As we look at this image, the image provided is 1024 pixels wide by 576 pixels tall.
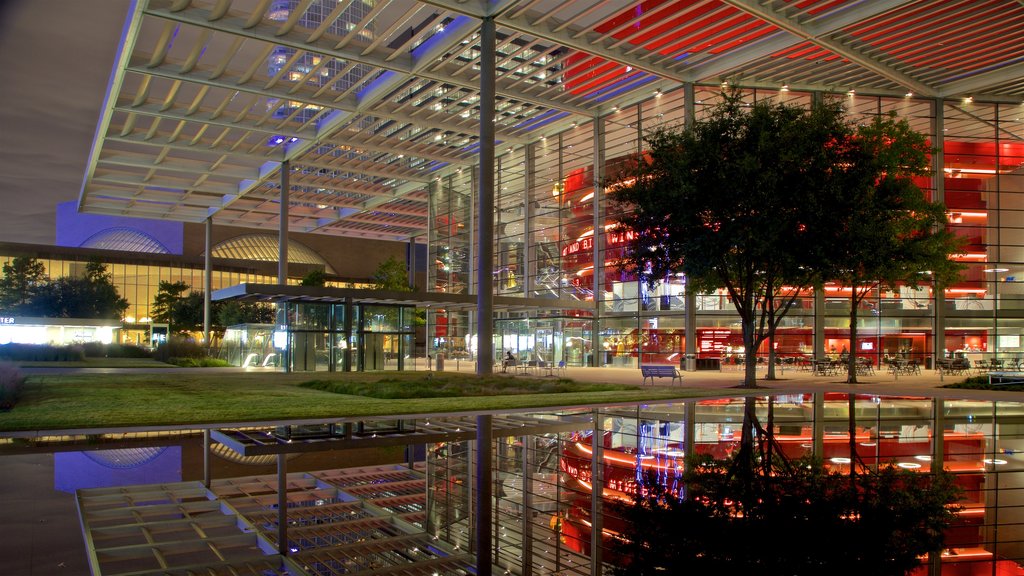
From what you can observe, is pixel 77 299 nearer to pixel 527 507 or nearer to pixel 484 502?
pixel 484 502

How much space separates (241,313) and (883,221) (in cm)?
4865

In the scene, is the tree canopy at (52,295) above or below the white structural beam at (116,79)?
below

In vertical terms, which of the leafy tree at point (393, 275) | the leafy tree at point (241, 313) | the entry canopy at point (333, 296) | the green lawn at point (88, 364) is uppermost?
the leafy tree at point (393, 275)

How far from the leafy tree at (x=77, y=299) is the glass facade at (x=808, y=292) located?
38.3 meters

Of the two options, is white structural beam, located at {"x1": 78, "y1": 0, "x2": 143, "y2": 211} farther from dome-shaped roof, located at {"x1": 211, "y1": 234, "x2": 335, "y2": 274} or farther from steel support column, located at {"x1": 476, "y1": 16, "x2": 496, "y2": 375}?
dome-shaped roof, located at {"x1": 211, "y1": 234, "x2": 335, "y2": 274}

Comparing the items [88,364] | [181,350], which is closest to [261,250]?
[181,350]

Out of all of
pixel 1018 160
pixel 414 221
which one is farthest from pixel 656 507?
pixel 414 221

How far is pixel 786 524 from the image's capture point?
5199 millimetres

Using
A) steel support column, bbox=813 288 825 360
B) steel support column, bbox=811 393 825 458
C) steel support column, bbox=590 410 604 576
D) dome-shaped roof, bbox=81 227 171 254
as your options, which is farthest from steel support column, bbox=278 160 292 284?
dome-shaped roof, bbox=81 227 171 254

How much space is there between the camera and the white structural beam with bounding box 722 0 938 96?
2626cm

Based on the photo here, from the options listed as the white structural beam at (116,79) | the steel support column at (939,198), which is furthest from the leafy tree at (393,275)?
the steel support column at (939,198)

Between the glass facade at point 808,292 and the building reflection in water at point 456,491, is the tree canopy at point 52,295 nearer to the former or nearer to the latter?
the glass facade at point 808,292

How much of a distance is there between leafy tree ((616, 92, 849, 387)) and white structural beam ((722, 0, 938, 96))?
20.2 ft

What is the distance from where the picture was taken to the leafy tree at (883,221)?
20.9 m
